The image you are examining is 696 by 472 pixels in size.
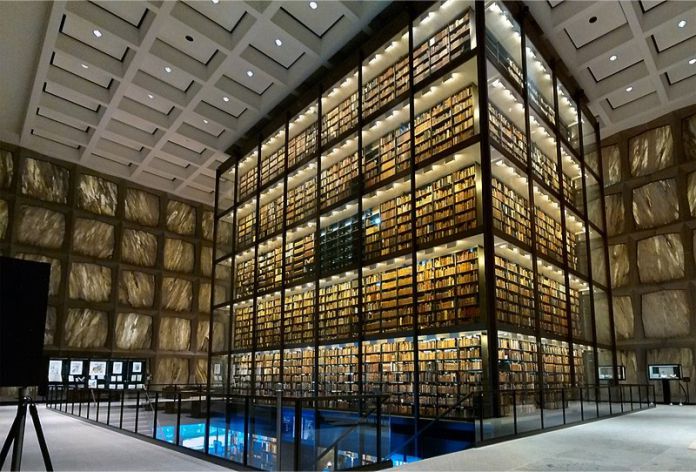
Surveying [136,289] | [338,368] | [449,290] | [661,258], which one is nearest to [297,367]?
[338,368]

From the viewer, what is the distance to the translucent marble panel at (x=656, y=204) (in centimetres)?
1817

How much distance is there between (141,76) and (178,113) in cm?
216

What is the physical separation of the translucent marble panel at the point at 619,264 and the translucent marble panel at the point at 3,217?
24.3 metres

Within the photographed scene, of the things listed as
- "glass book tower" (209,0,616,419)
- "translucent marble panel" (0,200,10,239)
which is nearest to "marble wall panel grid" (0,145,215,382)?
"translucent marble panel" (0,200,10,239)

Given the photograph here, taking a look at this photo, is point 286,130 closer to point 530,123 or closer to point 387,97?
point 387,97

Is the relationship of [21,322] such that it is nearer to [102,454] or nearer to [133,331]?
[102,454]

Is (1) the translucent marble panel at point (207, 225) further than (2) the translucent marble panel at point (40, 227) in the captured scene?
Yes

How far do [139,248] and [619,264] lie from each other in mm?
21638

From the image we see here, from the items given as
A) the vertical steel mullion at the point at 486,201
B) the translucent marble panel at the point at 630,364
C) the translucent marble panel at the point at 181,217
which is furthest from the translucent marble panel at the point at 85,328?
the translucent marble panel at the point at 630,364

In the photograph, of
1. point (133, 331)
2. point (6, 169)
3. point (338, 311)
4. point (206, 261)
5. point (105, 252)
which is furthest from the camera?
point (206, 261)

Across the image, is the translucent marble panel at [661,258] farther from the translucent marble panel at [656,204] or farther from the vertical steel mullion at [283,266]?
the vertical steel mullion at [283,266]

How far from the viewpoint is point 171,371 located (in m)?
25.8

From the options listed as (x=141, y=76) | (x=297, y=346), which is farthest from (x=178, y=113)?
(x=297, y=346)

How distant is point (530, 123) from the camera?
557 inches
